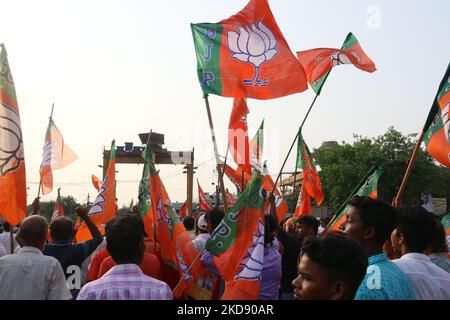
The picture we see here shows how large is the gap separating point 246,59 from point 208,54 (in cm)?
47

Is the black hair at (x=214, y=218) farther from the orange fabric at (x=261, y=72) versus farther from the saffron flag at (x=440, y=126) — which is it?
the saffron flag at (x=440, y=126)

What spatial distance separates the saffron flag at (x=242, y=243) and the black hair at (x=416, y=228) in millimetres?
1192

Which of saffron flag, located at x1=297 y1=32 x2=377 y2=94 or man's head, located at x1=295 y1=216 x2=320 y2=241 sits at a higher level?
saffron flag, located at x1=297 y1=32 x2=377 y2=94

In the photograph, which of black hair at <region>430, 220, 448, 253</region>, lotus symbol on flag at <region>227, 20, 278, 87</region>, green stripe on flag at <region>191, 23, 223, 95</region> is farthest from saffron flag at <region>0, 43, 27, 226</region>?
black hair at <region>430, 220, 448, 253</region>

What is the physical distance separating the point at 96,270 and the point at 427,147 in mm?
3562

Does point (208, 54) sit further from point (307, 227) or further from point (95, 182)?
point (95, 182)

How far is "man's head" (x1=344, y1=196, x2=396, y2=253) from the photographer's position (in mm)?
3424

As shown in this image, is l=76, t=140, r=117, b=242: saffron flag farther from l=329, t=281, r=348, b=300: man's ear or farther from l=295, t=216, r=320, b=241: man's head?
l=329, t=281, r=348, b=300: man's ear

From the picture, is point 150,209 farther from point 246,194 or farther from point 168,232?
point 246,194

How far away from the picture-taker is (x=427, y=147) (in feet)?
18.5

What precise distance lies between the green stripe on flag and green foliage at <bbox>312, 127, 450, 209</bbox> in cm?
3195

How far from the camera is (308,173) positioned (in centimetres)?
1047
